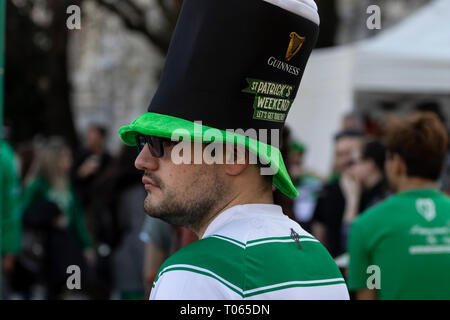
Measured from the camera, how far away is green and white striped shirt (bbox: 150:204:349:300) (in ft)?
4.96

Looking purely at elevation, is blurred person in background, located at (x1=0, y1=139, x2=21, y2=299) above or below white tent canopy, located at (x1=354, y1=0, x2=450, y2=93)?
below

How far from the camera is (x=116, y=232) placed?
5.48 meters

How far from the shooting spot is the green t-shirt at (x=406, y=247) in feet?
10.2

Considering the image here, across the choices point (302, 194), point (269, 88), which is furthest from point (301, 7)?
point (302, 194)

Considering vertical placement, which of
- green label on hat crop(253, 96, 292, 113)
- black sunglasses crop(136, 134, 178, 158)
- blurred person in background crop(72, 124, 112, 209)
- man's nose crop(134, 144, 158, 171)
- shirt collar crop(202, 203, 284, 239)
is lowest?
blurred person in background crop(72, 124, 112, 209)

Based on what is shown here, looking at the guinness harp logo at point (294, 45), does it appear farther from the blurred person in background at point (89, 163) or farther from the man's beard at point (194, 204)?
the blurred person in background at point (89, 163)

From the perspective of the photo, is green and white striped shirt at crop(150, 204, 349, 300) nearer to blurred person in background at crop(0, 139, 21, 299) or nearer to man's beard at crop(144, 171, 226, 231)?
man's beard at crop(144, 171, 226, 231)

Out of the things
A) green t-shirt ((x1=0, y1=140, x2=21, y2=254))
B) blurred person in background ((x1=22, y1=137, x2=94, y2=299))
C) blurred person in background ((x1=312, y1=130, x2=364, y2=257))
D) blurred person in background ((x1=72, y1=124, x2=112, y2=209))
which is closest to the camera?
blurred person in background ((x1=312, y1=130, x2=364, y2=257))

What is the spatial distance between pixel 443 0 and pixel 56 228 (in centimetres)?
563

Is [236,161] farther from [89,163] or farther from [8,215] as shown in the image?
[89,163]

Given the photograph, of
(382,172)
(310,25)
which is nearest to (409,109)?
(382,172)

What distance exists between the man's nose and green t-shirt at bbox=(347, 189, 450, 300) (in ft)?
5.38

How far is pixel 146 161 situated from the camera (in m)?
1.79

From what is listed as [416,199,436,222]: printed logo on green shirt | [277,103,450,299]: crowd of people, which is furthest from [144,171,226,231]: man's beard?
[416,199,436,222]: printed logo on green shirt
